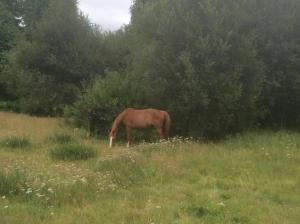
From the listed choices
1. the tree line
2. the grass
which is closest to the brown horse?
the tree line

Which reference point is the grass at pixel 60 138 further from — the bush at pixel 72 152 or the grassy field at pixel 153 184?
the bush at pixel 72 152

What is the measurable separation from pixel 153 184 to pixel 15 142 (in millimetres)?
6249

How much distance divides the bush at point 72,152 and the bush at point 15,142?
200 cm

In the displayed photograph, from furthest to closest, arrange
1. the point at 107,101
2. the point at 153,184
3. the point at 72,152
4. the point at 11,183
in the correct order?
the point at 107,101
the point at 72,152
the point at 153,184
the point at 11,183

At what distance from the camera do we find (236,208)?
8.24 metres

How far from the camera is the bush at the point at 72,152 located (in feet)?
41.8

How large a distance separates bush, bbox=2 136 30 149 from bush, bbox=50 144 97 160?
6.57 ft

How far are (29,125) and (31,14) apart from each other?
2436 cm

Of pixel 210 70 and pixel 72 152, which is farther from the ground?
pixel 210 70

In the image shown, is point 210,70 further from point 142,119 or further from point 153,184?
point 153,184

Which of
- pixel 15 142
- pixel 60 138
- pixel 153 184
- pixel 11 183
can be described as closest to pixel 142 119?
pixel 60 138

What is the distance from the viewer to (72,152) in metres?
12.9

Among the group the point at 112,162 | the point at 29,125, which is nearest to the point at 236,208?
the point at 112,162

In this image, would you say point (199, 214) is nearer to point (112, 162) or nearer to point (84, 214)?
point (84, 214)
